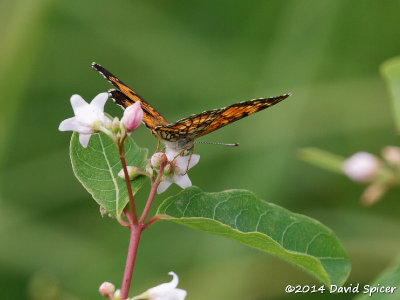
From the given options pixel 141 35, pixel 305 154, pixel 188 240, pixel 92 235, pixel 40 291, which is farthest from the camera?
pixel 141 35

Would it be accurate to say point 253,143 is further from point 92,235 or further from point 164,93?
point 92,235

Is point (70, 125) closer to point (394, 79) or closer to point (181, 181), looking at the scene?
point (181, 181)

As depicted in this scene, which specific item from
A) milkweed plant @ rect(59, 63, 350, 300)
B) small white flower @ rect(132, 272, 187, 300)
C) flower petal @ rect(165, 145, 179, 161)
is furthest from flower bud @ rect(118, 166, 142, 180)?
small white flower @ rect(132, 272, 187, 300)

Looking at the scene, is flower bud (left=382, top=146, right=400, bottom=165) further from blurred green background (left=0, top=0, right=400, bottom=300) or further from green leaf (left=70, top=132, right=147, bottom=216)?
blurred green background (left=0, top=0, right=400, bottom=300)

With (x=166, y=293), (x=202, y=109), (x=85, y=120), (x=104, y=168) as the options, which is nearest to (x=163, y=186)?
(x=104, y=168)

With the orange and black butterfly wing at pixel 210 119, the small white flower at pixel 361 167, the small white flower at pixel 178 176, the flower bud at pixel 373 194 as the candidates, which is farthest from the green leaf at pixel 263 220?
the small white flower at pixel 361 167

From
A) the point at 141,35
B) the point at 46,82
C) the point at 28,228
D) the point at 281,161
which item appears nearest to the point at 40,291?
the point at 28,228
